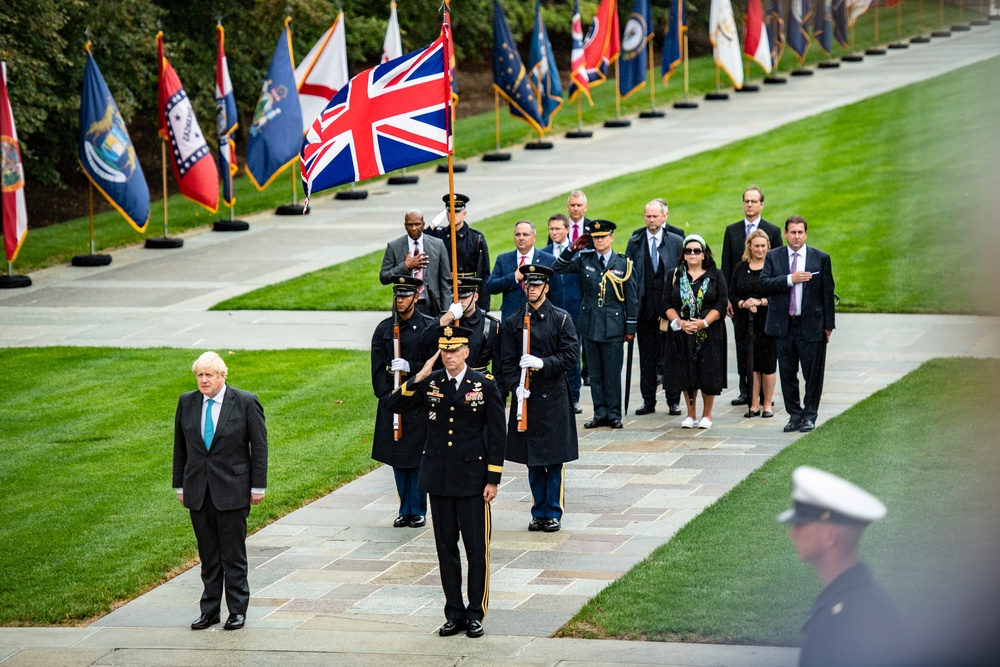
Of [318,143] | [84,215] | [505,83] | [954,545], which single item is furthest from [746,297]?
[84,215]

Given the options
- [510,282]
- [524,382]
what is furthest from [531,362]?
[510,282]

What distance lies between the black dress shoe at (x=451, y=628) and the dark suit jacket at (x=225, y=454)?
141cm

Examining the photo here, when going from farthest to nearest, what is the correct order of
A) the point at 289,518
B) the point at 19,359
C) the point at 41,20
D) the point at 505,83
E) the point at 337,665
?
the point at 505,83, the point at 41,20, the point at 19,359, the point at 289,518, the point at 337,665

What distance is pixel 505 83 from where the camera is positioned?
30234 mm

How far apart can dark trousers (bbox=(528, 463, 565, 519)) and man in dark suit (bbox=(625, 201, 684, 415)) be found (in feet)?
11.7

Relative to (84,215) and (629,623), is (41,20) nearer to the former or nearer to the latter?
(84,215)

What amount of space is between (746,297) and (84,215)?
23756 mm

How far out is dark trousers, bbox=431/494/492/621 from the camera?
800 centimetres

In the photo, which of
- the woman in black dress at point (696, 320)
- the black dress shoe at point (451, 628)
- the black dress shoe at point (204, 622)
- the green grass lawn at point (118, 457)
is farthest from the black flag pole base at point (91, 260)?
the black dress shoe at point (451, 628)

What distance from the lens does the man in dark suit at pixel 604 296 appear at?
12.8 meters

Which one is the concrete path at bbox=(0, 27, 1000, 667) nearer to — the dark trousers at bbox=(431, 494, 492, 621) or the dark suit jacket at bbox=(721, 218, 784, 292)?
the dark trousers at bbox=(431, 494, 492, 621)

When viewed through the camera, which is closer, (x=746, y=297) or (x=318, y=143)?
(x=318, y=143)

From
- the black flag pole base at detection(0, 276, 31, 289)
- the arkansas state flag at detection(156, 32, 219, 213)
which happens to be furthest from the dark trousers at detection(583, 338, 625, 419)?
the black flag pole base at detection(0, 276, 31, 289)

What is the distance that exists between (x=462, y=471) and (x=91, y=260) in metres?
17.3
